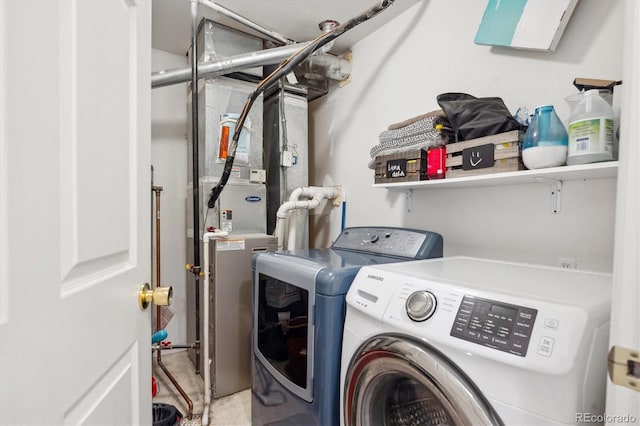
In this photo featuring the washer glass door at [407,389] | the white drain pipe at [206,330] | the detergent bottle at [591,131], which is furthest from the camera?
the white drain pipe at [206,330]

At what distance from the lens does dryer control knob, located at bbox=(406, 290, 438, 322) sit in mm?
892

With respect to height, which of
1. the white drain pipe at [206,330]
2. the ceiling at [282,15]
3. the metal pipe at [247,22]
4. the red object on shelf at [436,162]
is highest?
the ceiling at [282,15]

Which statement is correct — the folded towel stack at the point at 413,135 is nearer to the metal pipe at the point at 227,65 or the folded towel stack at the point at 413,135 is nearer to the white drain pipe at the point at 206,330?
the metal pipe at the point at 227,65

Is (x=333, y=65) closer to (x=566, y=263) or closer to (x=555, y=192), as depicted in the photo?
(x=555, y=192)

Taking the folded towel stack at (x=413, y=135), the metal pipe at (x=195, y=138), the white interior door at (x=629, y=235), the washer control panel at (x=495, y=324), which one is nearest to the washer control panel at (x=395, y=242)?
the folded towel stack at (x=413, y=135)

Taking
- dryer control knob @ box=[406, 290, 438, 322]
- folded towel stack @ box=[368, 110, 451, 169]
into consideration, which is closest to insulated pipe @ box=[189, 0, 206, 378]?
folded towel stack @ box=[368, 110, 451, 169]

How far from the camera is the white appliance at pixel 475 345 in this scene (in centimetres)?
66

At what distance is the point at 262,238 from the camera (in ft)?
7.25

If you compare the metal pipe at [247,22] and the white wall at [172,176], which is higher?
the metal pipe at [247,22]

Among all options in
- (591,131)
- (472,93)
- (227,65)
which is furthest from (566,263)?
(227,65)

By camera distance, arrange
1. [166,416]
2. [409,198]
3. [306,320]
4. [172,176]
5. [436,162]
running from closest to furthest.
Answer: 1. [306,320]
2. [436,162]
3. [166,416]
4. [409,198]
5. [172,176]

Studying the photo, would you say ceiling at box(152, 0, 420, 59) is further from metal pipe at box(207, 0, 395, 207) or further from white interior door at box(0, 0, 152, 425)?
white interior door at box(0, 0, 152, 425)

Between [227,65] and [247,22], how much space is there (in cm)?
34

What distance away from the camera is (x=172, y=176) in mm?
2719
